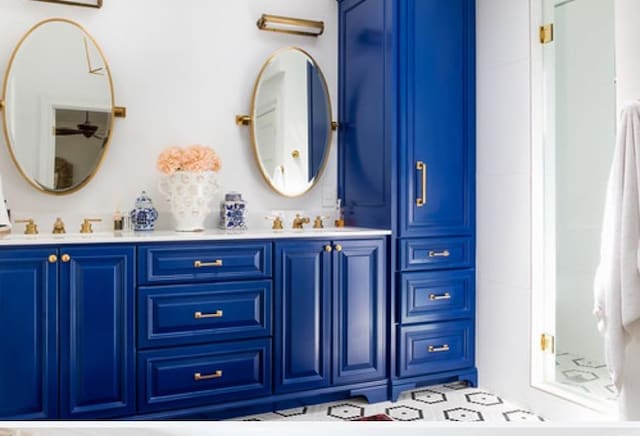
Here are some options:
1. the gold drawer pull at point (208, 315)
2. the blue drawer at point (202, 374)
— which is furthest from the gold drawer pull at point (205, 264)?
the blue drawer at point (202, 374)

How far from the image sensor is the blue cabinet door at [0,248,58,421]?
2.15 meters

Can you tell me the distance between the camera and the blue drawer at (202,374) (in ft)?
7.84

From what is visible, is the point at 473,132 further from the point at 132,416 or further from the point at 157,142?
the point at 132,416

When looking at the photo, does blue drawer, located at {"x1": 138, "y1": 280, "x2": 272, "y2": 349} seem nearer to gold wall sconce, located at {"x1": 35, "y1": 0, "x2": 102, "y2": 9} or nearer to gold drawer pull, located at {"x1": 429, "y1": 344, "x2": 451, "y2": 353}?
gold drawer pull, located at {"x1": 429, "y1": 344, "x2": 451, "y2": 353}

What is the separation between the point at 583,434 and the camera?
2.53 feet

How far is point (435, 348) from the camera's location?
2.99 metres

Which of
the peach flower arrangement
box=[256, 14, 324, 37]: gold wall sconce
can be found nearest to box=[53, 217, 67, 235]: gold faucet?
the peach flower arrangement

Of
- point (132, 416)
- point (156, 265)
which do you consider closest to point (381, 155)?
Result: point (156, 265)

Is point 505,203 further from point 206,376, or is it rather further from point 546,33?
point 206,376

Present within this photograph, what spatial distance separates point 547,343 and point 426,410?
A: 2.30ft

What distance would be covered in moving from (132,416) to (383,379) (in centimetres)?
127

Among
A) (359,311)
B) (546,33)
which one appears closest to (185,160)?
(359,311)

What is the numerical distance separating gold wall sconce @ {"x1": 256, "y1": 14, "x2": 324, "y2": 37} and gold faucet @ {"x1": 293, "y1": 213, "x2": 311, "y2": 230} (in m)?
1.08

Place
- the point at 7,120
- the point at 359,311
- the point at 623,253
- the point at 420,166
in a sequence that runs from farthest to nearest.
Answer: the point at 420,166 → the point at 359,311 → the point at 7,120 → the point at 623,253
